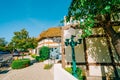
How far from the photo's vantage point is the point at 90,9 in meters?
6.14

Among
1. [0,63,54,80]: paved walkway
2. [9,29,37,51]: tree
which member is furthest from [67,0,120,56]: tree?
[9,29,37,51]: tree

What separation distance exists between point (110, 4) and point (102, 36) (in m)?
4.38

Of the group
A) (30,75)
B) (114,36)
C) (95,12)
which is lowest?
(30,75)

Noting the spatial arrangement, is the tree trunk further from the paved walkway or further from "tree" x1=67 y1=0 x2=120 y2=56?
the paved walkway

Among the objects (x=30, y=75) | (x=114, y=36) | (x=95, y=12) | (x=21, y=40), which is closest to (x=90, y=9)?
(x=95, y=12)

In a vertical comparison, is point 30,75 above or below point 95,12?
below

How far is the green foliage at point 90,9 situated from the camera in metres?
5.24

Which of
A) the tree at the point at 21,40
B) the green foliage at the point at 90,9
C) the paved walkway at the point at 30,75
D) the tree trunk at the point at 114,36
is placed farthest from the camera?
the tree at the point at 21,40

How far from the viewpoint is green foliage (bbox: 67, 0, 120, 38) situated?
17.2 ft

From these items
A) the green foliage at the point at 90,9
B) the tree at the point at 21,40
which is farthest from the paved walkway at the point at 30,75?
the tree at the point at 21,40

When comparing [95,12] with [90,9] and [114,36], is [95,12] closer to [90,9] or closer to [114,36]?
[90,9]

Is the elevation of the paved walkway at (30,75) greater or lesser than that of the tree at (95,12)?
lesser

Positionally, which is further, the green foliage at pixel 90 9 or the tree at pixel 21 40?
the tree at pixel 21 40

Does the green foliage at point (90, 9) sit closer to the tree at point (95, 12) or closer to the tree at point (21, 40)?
the tree at point (95, 12)
